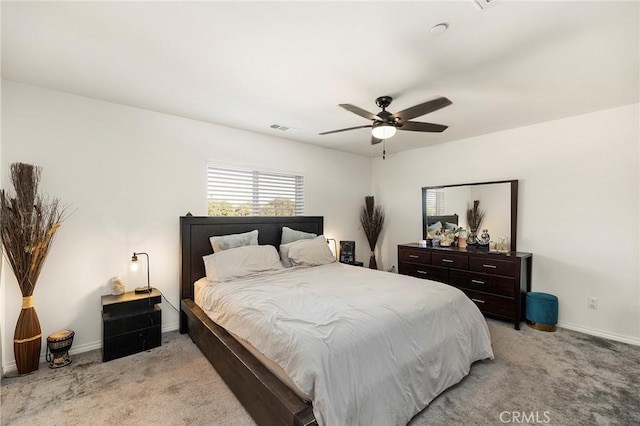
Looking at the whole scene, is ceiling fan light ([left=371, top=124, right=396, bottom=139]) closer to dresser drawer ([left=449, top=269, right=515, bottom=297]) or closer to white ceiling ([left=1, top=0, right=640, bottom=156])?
white ceiling ([left=1, top=0, right=640, bottom=156])

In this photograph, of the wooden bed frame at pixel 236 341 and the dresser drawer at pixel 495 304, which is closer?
the wooden bed frame at pixel 236 341

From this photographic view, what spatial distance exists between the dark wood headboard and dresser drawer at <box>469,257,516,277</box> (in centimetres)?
277

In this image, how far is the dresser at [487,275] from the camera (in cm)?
339

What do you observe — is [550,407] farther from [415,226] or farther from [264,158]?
[264,158]

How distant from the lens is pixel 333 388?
1464mm

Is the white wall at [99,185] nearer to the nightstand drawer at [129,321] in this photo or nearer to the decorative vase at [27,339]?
Result: the decorative vase at [27,339]

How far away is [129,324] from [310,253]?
2.11 metres

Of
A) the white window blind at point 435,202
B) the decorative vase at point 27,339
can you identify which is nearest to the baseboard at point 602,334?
the white window blind at point 435,202

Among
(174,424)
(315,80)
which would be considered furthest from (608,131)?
(174,424)

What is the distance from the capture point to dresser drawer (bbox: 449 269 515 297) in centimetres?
344

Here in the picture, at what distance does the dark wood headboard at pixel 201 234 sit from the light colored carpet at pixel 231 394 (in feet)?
2.80

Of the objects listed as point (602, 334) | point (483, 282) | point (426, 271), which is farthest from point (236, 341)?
point (602, 334)

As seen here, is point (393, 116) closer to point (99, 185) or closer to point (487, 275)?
Result: point (487, 275)

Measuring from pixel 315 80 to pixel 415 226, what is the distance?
3.46 metres
